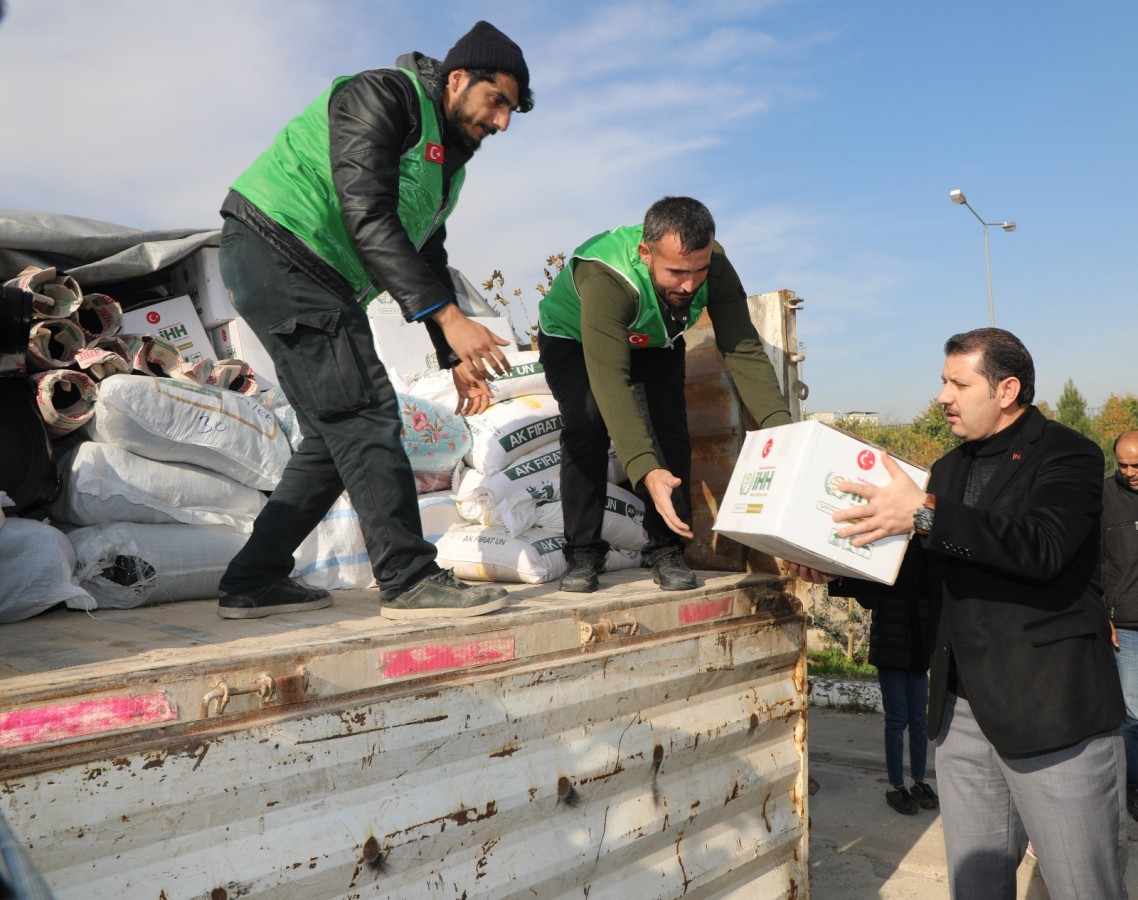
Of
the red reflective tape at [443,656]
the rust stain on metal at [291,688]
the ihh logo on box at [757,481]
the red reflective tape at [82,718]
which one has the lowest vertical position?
the red reflective tape at [443,656]

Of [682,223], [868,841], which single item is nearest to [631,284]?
[682,223]

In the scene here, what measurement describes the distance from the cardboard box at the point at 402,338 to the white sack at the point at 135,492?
5.05ft

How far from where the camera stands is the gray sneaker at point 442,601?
2.08 m

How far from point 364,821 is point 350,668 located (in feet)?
0.89

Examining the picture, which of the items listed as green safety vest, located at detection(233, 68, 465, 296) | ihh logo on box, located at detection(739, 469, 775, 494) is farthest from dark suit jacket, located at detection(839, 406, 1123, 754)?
green safety vest, located at detection(233, 68, 465, 296)

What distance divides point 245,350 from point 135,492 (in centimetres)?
132

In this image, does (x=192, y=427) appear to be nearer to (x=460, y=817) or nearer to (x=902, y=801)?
(x=460, y=817)

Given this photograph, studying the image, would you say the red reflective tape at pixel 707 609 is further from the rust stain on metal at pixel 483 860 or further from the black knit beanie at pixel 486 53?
the black knit beanie at pixel 486 53

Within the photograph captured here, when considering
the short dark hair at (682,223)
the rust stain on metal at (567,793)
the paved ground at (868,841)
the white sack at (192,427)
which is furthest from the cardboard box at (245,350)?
the paved ground at (868,841)

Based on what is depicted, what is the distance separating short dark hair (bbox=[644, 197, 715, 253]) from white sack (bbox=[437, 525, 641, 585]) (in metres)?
1.02

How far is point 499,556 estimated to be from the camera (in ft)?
9.53

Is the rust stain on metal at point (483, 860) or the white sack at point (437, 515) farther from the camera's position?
the white sack at point (437, 515)

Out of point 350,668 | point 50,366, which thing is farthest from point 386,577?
point 50,366

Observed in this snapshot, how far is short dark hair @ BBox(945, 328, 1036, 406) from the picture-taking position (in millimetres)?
2275
